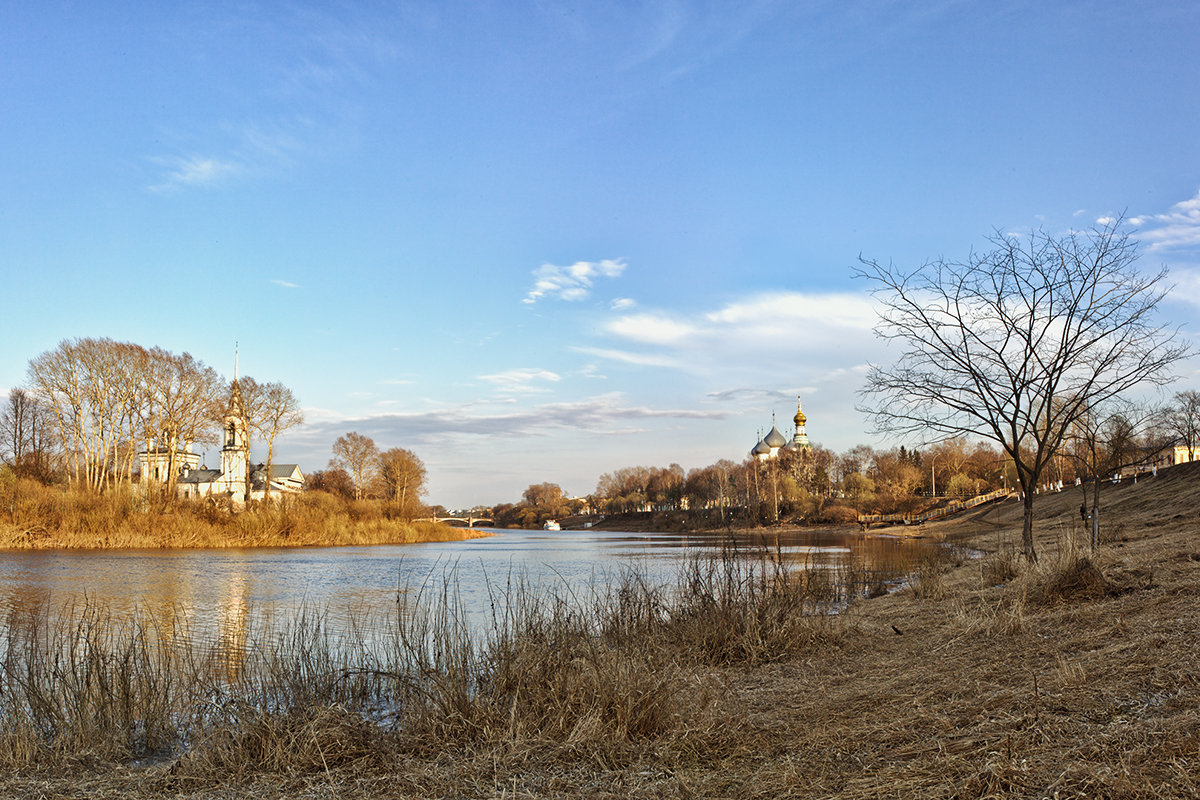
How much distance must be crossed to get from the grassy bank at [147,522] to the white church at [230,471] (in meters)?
3.10

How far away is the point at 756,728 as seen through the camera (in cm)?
578

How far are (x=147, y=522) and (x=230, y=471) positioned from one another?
4503 centimetres

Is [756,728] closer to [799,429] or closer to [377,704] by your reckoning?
[377,704]

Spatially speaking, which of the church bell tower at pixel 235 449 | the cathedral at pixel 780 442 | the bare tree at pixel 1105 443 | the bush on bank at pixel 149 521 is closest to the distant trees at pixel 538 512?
the cathedral at pixel 780 442

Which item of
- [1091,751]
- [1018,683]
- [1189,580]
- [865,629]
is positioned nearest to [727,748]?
[1091,751]

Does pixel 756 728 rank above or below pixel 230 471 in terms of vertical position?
below

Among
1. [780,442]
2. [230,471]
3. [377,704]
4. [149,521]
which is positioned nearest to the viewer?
[377,704]

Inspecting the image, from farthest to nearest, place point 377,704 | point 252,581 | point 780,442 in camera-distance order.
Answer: point 780,442, point 252,581, point 377,704

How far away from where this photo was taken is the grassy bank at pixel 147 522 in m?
38.6

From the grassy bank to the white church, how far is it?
3.10 m

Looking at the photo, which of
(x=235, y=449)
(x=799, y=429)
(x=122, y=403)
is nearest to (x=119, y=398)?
(x=122, y=403)

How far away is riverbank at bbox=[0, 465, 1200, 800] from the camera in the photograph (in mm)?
4375

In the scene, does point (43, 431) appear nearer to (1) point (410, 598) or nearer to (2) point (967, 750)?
(1) point (410, 598)

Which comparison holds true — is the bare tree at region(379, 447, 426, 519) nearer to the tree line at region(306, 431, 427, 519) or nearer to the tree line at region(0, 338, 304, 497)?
the tree line at region(306, 431, 427, 519)
